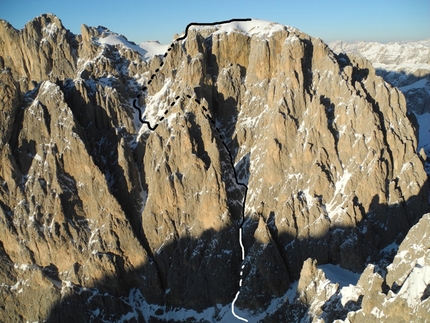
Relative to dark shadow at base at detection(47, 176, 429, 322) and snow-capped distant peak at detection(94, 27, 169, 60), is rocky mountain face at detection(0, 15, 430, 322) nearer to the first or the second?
dark shadow at base at detection(47, 176, 429, 322)

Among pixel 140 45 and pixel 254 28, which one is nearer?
pixel 254 28

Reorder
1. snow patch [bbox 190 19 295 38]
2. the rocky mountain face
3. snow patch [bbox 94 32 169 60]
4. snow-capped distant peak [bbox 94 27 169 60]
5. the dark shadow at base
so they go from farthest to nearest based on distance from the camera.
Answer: snow-capped distant peak [bbox 94 27 169 60], snow patch [bbox 94 32 169 60], snow patch [bbox 190 19 295 38], the rocky mountain face, the dark shadow at base

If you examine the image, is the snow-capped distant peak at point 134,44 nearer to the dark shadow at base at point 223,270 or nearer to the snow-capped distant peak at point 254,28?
the snow-capped distant peak at point 254,28

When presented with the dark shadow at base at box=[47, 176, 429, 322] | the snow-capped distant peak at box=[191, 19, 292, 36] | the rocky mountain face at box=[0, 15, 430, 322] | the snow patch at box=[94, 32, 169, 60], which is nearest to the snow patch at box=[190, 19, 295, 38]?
the snow-capped distant peak at box=[191, 19, 292, 36]

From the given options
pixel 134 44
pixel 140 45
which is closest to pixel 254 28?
pixel 140 45

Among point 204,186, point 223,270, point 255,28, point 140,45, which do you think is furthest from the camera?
point 140,45

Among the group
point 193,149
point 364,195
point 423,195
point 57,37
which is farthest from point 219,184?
point 57,37

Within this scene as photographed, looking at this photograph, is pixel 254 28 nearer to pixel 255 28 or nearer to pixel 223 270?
pixel 255 28

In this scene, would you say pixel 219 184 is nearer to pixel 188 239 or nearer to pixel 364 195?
pixel 188 239

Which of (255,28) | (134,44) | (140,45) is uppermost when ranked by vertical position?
(134,44)
